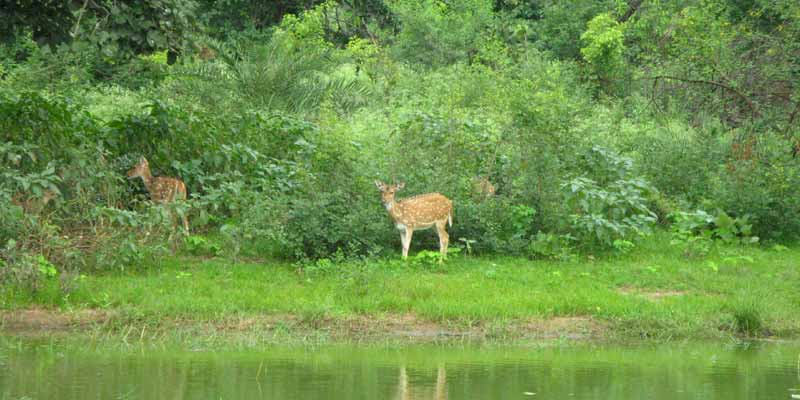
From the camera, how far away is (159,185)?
17.0m

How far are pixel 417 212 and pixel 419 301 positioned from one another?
212 cm

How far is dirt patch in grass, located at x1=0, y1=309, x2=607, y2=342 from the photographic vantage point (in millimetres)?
13430

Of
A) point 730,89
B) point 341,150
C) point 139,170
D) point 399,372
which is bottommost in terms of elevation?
point 399,372

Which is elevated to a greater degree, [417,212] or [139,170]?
[139,170]

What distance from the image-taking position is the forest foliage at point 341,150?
1471cm

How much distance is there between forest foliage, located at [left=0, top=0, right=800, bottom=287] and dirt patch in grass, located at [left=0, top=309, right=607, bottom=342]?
654mm

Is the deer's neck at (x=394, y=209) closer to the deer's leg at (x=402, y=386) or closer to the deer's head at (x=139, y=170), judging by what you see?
the deer's head at (x=139, y=170)

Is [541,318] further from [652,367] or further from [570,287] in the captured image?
[652,367]

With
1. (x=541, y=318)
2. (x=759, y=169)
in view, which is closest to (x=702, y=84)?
(x=759, y=169)

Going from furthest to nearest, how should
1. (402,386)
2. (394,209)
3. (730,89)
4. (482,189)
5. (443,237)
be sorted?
(730,89) < (482,189) < (443,237) < (394,209) < (402,386)

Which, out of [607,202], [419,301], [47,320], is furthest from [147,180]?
[607,202]

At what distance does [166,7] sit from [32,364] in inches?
168

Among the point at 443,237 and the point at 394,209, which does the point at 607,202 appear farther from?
the point at 394,209

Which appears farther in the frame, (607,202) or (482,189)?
(482,189)
